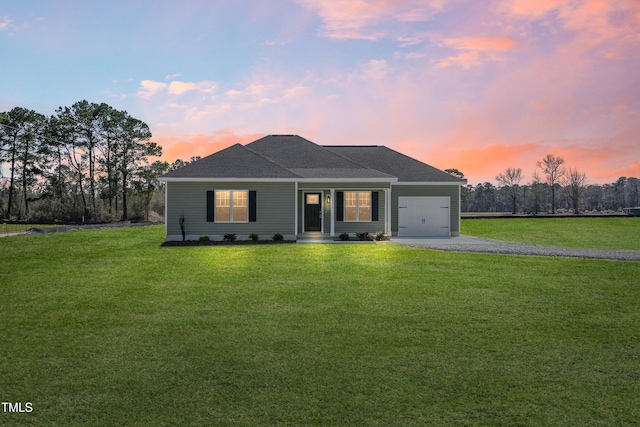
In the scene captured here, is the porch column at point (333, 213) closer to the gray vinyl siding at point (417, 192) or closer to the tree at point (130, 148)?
the gray vinyl siding at point (417, 192)

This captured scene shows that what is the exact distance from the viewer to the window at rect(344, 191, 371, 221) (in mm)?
23875

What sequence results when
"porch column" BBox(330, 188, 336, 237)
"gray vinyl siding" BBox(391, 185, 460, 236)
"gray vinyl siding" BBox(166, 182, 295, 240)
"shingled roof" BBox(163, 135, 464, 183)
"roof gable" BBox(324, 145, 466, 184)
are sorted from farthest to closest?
"roof gable" BBox(324, 145, 466, 184)
"gray vinyl siding" BBox(391, 185, 460, 236)
"porch column" BBox(330, 188, 336, 237)
"shingled roof" BBox(163, 135, 464, 183)
"gray vinyl siding" BBox(166, 182, 295, 240)

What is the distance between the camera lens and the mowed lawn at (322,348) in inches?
166

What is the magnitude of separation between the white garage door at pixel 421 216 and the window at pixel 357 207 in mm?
2887

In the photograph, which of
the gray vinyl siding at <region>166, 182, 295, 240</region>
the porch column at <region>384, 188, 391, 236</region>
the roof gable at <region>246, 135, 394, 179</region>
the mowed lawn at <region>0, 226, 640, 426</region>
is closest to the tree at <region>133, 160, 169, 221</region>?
the roof gable at <region>246, 135, 394, 179</region>

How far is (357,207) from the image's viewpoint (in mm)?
23875

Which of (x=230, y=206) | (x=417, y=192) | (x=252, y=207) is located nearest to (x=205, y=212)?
(x=230, y=206)

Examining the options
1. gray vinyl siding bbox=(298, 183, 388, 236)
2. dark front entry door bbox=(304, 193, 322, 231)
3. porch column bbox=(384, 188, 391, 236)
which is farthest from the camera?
dark front entry door bbox=(304, 193, 322, 231)

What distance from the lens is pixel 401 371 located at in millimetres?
5094

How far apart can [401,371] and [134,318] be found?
4.68m

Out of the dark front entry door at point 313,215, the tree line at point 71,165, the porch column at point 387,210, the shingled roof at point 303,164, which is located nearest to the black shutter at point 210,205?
the shingled roof at point 303,164

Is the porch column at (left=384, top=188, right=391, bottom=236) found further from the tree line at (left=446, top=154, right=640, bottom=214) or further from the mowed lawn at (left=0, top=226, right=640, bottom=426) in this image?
the tree line at (left=446, top=154, right=640, bottom=214)

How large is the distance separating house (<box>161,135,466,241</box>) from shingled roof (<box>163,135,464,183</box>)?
0.16ft

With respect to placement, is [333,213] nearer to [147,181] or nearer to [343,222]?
[343,222]
